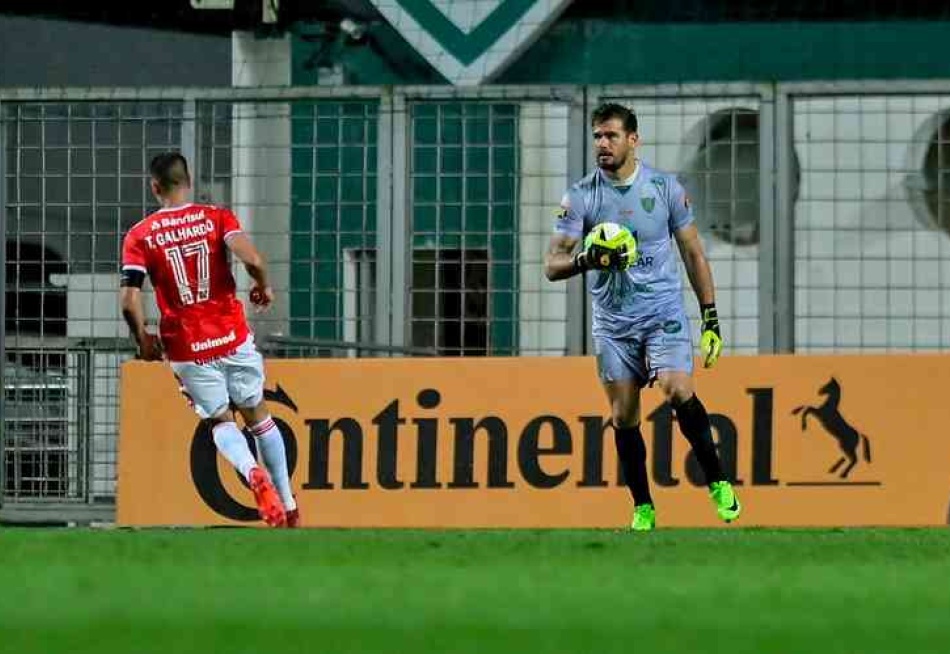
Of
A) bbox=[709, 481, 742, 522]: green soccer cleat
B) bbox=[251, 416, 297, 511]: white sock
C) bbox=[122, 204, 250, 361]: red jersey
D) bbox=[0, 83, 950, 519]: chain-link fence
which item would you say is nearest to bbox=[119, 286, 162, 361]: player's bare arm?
bbox=[122, 204, 250, 361]: red jersey

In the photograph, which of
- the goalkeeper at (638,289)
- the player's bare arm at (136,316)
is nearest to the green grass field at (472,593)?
the goalkeeper at (638,289)

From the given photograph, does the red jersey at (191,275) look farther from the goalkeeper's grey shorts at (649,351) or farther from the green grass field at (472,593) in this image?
the green grass field at (472,593)

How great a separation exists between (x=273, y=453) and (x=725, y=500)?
2429 millimetres

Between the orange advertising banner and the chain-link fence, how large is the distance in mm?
356

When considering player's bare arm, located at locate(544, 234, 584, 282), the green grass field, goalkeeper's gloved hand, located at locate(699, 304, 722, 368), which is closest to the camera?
the green grass field

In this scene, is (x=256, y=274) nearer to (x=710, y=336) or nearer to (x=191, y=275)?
(x=191, y=275)

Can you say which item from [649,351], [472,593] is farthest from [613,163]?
[472,593]

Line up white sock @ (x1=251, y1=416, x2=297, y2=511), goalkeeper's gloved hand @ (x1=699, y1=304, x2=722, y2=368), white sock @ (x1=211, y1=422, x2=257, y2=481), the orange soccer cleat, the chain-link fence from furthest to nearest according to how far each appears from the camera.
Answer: the chain-link fence < white sock @ (x1=251, y1=416, x2=297, y2=511) < white sock @ (x1=211, y1=422, x2=257, y2=481) < the orange soccer cleat < goalkeeper's gloved hand @ (x1=699, y1=304, x2=722, y2=368)

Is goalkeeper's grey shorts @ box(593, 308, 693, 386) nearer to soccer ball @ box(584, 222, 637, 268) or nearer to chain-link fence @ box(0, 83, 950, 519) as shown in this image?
soccer ball @ box(584, 222, 637, 268)

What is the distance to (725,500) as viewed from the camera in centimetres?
1183

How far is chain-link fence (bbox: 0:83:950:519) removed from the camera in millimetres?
14539

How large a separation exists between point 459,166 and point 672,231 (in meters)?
2.66

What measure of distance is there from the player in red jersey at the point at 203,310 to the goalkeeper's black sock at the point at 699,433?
193 centimetres

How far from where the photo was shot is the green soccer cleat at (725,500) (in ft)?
38.7
